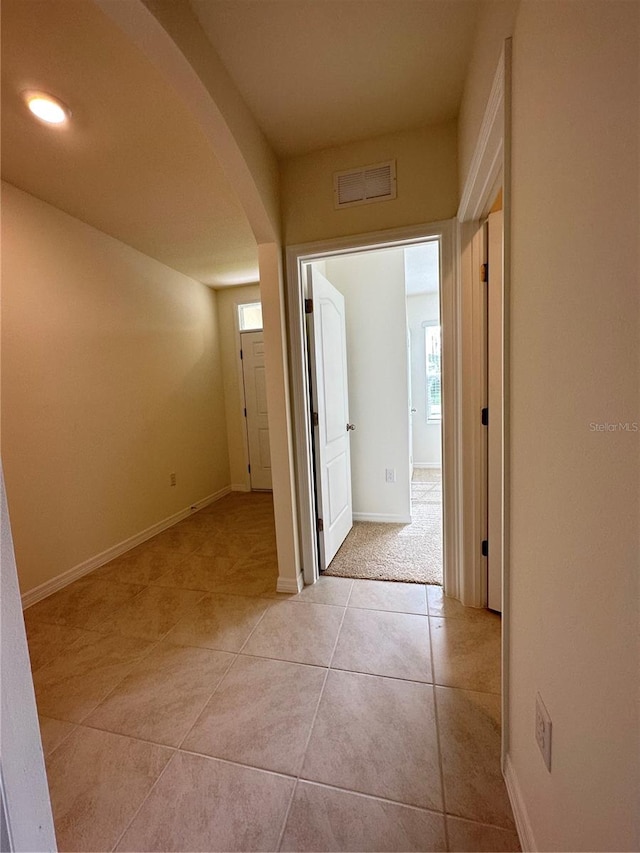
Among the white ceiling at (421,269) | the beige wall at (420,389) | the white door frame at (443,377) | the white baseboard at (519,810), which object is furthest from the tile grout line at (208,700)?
the beige wall at (420,389)

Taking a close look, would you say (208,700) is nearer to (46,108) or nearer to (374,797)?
(374,797)

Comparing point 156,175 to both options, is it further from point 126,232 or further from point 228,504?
point 228,504

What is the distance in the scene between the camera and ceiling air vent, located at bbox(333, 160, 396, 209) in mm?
1768

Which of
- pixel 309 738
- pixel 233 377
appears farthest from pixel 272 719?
pixel 233 377

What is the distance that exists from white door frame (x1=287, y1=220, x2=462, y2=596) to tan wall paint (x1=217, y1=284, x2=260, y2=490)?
241 cm

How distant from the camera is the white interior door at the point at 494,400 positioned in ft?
5.23

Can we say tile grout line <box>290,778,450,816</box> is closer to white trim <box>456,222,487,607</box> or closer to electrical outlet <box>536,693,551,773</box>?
electrical outlet <box>536,693,551,773</box>

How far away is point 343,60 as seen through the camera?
1363mm

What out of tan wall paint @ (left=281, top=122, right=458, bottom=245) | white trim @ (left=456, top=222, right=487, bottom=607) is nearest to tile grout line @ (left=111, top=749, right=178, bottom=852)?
white trim @ (left=456, top=222, right=487, bottom=607)

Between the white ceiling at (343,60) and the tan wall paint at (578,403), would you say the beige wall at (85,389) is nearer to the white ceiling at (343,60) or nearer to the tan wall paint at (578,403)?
the white ceiling at (343,60)

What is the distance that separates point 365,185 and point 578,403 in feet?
5.80

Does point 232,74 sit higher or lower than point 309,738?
higher

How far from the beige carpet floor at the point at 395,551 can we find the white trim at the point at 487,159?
6.80 ft

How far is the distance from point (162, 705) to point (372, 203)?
2.55 meters
